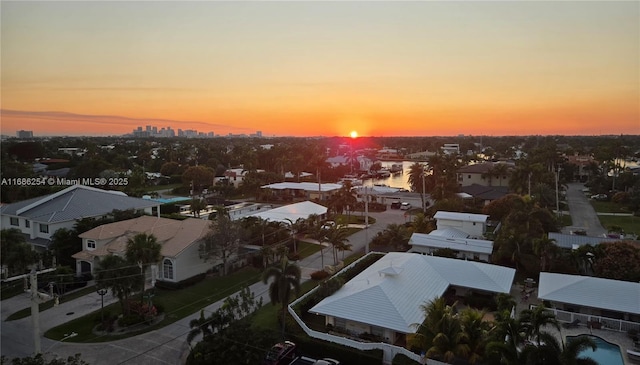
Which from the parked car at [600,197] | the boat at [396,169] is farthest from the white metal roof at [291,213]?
the boat at [396,169]

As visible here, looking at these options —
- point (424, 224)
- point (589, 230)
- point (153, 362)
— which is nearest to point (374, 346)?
point (153, 362)

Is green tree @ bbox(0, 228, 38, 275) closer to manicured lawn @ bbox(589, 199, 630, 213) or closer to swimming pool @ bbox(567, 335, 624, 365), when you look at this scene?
swimming pool @ bbox(567, 335, 624, 365)

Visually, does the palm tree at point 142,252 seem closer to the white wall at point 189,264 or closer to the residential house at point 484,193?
the white wall at point 189,264

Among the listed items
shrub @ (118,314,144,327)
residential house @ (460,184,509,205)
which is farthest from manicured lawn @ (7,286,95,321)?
residential house @ (460,184,509,205)

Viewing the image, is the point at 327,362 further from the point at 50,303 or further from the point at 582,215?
the point at 582,215

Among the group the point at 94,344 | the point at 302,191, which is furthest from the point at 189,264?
the point at 302,191

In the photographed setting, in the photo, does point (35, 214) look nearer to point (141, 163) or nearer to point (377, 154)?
point (141, 163)

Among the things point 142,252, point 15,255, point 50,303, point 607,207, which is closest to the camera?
point 142,252
